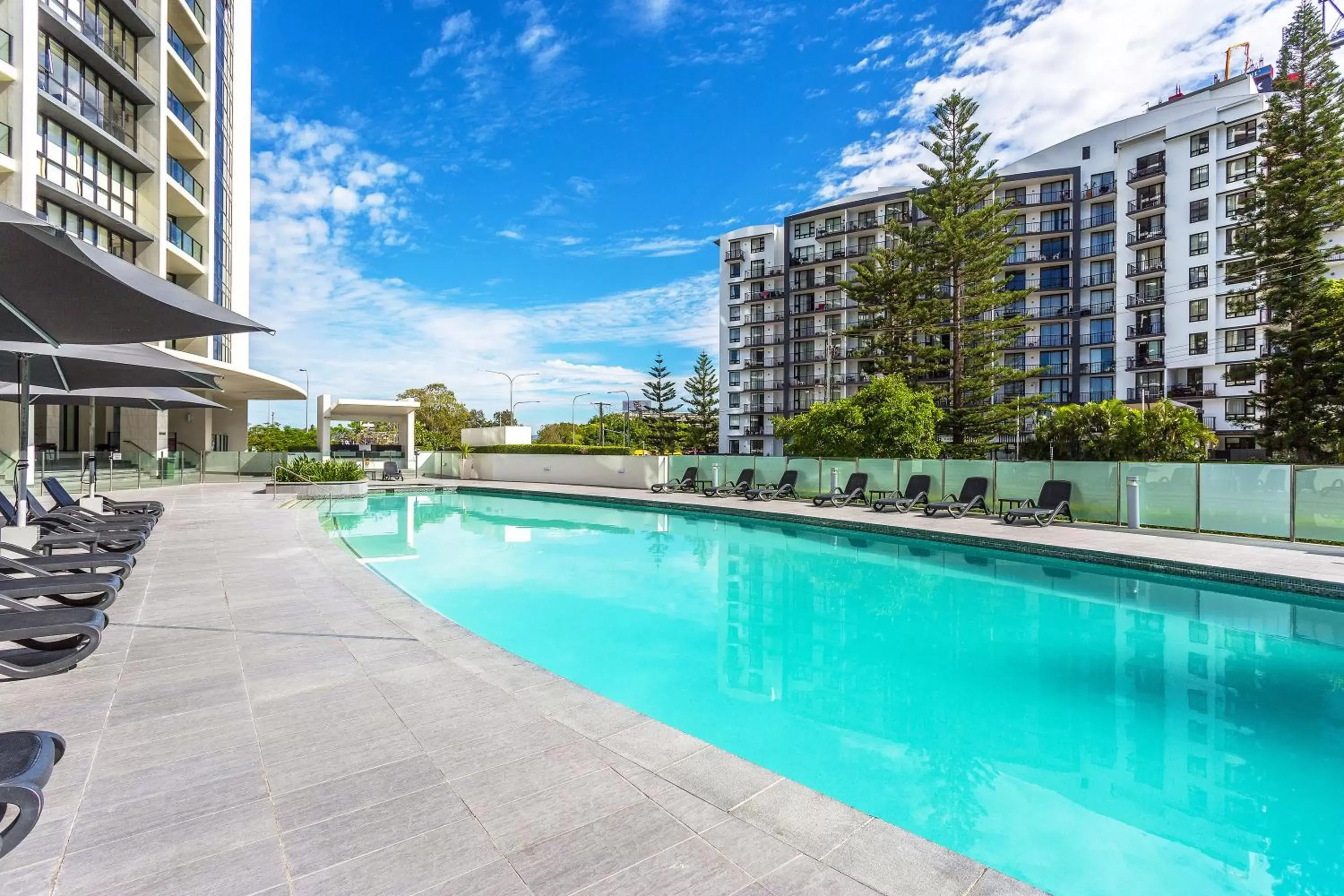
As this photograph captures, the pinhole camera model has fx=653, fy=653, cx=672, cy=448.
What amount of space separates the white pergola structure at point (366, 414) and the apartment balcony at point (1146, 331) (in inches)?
1470

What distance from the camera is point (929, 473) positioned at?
48.0ft

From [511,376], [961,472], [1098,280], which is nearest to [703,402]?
[511,376]

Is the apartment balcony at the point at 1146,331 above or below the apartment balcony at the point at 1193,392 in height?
above

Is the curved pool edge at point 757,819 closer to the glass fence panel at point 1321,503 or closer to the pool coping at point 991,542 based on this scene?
the pool coping at point 991,542

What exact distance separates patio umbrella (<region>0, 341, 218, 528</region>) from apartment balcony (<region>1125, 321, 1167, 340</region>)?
4211 cm

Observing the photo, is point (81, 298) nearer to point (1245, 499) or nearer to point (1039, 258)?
point (1245, 499)

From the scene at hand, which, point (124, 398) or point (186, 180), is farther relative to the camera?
point (186, 180)

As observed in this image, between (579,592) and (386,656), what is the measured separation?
4.16 m

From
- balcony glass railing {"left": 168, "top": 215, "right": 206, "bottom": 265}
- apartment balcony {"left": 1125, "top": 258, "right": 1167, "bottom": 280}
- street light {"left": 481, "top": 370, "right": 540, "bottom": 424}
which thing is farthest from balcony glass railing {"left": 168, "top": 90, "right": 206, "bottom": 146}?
apartment balcony {"left": 1125, "top": 258, "right": 1167, "bottom": 280}

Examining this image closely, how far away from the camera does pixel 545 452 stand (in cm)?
2416

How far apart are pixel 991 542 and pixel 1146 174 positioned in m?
37.2

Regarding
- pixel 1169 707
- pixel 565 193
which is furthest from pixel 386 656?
pixel 565 193

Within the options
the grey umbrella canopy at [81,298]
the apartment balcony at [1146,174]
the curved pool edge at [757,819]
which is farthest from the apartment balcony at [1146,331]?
the grey umbrella canopy at [81,298]

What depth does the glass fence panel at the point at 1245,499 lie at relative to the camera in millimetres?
9766
